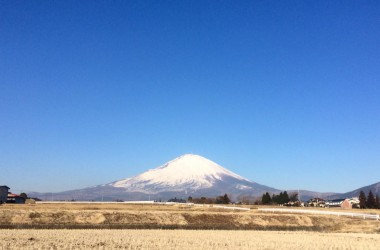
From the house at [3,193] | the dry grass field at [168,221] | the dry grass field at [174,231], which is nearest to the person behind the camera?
the dry grass field at [174,231]

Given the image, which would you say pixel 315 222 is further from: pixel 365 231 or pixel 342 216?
pixel 365 231

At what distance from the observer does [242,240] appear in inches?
1271

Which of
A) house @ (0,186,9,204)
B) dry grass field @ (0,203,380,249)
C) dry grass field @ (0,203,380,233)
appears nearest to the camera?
dry grass field @ (0,203,380,249)

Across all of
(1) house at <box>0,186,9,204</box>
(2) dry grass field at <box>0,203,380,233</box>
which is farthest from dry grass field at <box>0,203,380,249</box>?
(1) house at <box>0,186,9,204</box>

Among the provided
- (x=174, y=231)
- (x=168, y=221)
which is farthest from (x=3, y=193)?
(x=174, y=231)

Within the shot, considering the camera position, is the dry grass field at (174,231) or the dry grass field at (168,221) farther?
the dry grass field at (168,221)

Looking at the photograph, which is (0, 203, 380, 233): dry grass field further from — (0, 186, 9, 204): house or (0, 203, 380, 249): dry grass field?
(0, 186, 9, 204): house

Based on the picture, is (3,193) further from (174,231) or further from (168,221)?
(174,231)

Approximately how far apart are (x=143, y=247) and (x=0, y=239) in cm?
993

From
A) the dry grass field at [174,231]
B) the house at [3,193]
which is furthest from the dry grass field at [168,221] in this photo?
the house at [3,193]

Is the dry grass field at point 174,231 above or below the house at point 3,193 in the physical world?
below

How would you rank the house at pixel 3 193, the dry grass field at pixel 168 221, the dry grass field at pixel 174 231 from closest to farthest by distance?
the dry grass field at pixel 174 231 → the dry grass field at pixel 168 221 → the house at pixel 3 193

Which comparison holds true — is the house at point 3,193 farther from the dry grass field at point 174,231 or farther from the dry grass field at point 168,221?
the dry grass field at point 174,231

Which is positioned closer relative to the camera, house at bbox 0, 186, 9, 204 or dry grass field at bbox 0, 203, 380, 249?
dry grass field at bbox 0, 203, 380, 249
